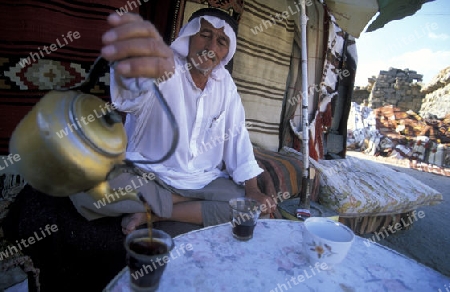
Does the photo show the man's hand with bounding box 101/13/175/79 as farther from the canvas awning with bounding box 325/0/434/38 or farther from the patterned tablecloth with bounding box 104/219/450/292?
the canvas awning with bounding box 325/0/434/38

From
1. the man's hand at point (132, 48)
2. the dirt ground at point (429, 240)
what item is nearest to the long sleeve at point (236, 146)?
the man's hand at point (132, 48)

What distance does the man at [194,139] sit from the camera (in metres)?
1.58

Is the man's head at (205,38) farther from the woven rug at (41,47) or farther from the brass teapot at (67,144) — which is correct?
the brass teapot at (67,144)

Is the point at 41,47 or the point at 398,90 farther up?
the point at 398,90

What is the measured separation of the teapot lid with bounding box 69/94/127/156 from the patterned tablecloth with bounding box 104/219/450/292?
389mm

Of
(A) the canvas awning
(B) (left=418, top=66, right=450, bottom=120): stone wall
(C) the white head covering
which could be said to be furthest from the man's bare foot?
(B) (left=418, top=66, right=450, bottom=120): stone wall

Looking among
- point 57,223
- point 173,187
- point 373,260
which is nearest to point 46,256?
point 57,223

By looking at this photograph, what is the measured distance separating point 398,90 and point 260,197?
51.8ft

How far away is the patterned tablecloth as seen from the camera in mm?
867


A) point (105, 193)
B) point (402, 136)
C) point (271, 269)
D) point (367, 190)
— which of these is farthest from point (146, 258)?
point (402, 136)

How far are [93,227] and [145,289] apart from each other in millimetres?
912

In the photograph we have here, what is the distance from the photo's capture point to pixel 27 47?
178cm

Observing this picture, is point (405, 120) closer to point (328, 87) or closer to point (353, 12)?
point (328, 87)

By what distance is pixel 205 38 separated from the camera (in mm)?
1917
